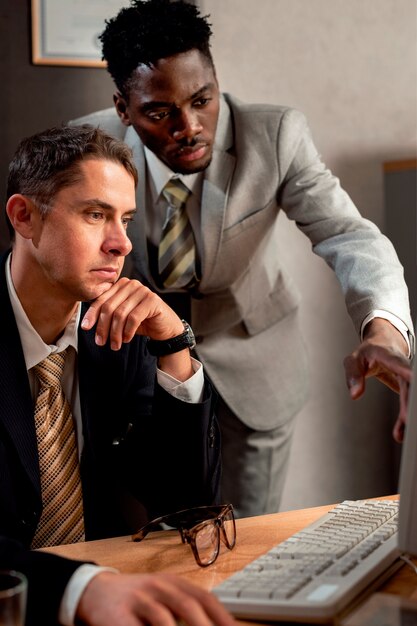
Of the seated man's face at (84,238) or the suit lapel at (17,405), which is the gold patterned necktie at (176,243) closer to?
the seated man's face at (84,238)

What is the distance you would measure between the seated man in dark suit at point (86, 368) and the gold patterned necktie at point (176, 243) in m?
0.55

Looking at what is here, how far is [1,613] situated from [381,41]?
284 cm

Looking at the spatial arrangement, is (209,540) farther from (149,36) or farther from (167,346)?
(149,36)

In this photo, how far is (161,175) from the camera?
2.53 meters

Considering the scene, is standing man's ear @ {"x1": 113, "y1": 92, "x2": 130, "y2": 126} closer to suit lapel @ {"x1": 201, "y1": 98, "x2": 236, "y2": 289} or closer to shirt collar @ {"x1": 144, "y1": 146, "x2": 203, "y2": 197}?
shirt collar @ {"x1": 144, "y1": 146, "x2": 203, "y2": 197}

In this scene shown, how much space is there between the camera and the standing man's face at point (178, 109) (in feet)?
7.51

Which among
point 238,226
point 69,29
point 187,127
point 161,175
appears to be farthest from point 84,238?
point 69,29

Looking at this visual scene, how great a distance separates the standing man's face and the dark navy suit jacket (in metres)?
0.62

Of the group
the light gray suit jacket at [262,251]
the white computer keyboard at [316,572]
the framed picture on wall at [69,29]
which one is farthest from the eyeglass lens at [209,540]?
the framed picture on wall at [69,29]

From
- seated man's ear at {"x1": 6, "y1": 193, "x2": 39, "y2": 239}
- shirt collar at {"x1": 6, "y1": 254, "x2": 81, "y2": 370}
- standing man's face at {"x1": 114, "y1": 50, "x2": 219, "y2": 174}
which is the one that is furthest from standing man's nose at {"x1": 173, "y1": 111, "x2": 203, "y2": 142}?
shirt collar at {"x1": 6, "y1": 254, "x2": 81, "y2": 370}

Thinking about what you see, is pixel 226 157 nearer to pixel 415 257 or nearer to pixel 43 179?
pixel 43 179

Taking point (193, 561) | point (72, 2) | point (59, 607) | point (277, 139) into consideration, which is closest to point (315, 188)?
point (277, 139)

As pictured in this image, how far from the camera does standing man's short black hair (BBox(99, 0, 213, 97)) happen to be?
91.0 inches

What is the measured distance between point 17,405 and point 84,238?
38cm
